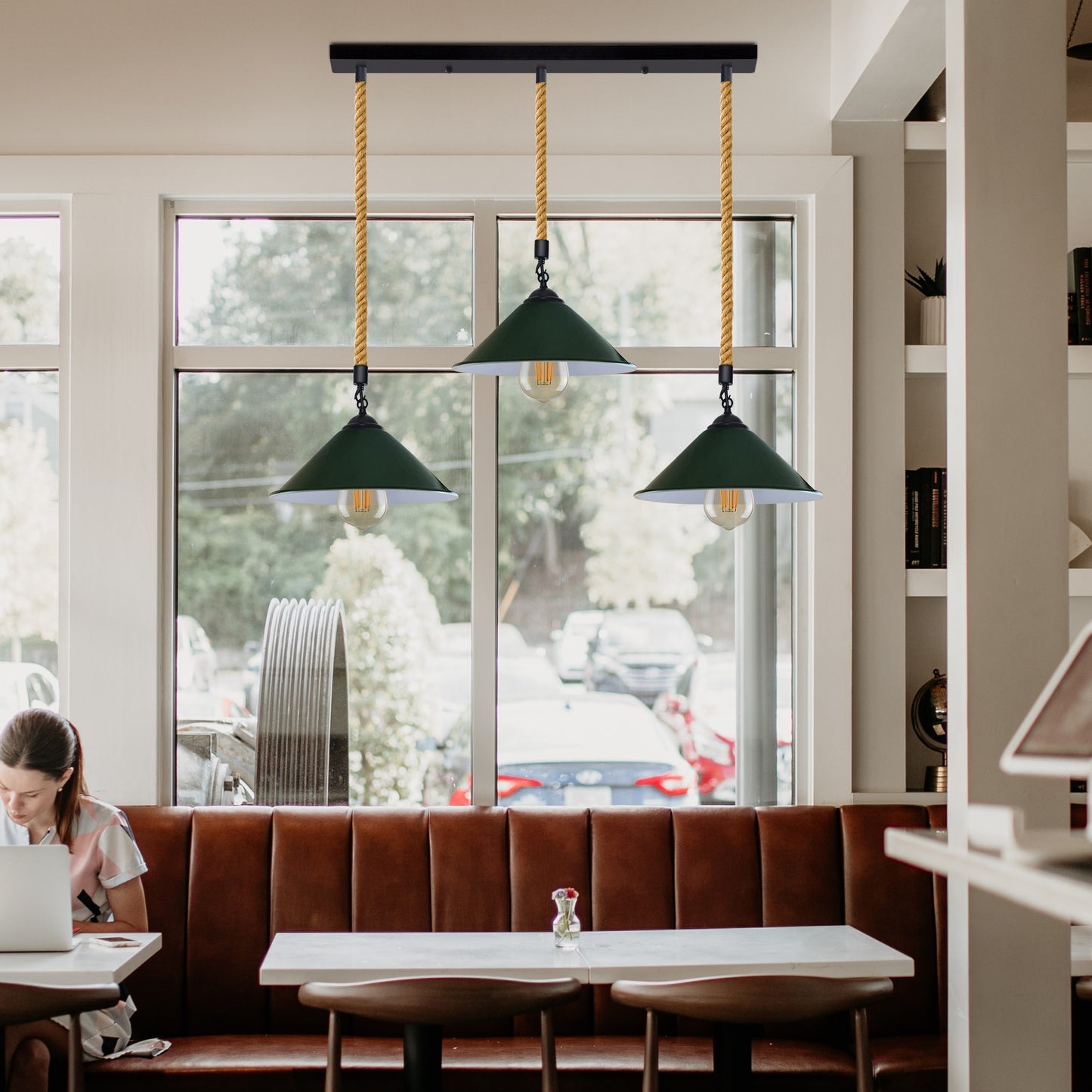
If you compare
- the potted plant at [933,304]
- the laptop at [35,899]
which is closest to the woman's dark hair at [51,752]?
the laptop at [35,899]

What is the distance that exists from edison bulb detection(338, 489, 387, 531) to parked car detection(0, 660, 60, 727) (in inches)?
65.6

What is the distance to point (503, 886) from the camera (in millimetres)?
3393

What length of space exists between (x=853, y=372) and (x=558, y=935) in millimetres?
2008

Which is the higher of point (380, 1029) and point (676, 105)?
point (676, 105)

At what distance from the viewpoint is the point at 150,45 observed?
378 centimetres

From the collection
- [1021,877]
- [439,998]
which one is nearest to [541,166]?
[439,998]

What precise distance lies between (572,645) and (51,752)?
158 centimetres

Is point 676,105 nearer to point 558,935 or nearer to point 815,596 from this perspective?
point 815,596

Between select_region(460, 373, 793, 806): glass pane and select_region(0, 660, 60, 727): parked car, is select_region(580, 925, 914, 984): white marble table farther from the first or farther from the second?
select_region(0, 660, 60, 727): parked car

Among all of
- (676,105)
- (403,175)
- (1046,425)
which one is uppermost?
(676,105)

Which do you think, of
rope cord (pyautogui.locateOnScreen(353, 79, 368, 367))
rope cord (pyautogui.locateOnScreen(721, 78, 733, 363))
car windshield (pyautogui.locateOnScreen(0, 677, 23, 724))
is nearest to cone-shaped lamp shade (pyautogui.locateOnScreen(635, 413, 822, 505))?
rope cord (pyautogui.locateOnScreen(721, 78, 733, 363))

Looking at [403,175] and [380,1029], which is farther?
[403,175]

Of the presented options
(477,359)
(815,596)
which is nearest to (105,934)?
(477,359)

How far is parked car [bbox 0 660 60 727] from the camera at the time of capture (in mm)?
3777
